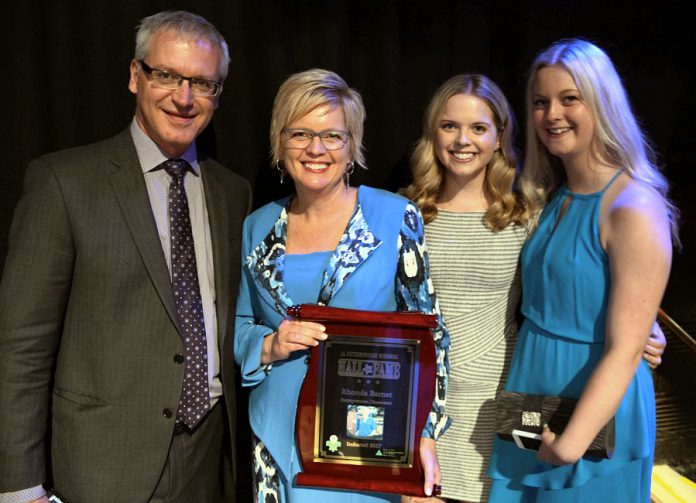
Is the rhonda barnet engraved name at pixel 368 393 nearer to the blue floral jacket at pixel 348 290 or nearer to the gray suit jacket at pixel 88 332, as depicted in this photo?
the blue floral jacket at pixel 348 290

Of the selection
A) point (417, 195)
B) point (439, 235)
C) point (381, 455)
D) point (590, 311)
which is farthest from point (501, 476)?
point (417, 195)

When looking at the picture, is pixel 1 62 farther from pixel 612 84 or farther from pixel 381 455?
pixel 612 84

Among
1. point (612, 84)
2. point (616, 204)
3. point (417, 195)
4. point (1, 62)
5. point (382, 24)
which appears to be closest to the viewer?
point (616, 204)

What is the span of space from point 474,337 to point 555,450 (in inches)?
22.4

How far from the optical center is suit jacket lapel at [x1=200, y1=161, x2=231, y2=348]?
213 centimetres

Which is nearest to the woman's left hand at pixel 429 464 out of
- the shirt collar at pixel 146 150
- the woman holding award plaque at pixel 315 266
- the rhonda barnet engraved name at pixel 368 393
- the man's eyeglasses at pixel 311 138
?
the woman holding award plaque at pixel 315 266

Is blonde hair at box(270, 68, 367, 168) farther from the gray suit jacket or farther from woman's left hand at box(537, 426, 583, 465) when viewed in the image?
woman's left hand at box(537, 426, 583, 465)

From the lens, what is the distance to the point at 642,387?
1969 millimetres

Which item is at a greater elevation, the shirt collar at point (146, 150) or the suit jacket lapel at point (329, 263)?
the shirt collar at point (146, 150)

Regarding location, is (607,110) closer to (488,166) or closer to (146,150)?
(488,166)

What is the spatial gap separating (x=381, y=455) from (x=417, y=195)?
1016mm

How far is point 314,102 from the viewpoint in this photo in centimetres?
205

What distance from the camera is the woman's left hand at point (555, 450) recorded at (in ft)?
6.06

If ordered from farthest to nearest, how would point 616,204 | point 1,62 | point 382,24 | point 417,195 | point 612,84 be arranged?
point 382,24
point 417,195
point 1,62
point 612,84
point 616,204
